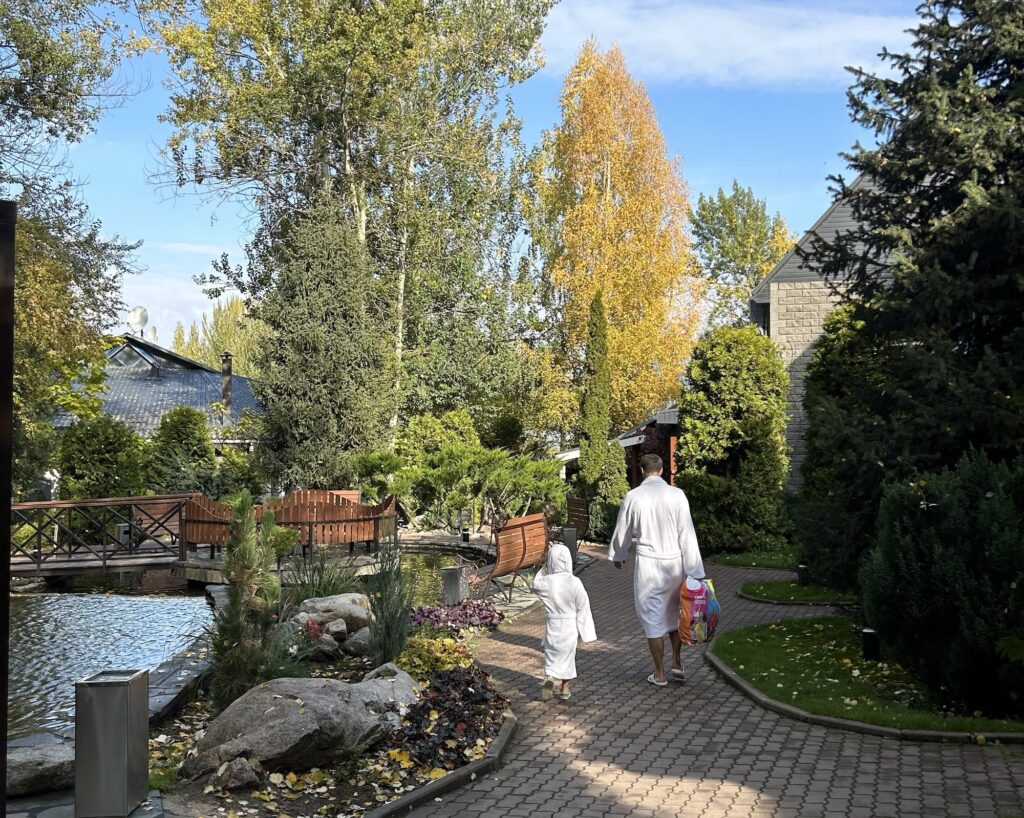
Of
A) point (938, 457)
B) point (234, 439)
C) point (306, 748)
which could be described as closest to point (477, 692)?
point (306, 748)

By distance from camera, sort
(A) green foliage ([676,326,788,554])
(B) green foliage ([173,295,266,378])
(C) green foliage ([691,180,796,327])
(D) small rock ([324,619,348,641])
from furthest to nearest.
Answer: (B) green foliage ([173,295,266,378]) < (C) green foliage ([691,180,796,327]) < (A) green foliage ([676,326,788,554]) < (D) small rock ([324,619,348,641])

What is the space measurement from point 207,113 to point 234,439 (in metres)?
12.5

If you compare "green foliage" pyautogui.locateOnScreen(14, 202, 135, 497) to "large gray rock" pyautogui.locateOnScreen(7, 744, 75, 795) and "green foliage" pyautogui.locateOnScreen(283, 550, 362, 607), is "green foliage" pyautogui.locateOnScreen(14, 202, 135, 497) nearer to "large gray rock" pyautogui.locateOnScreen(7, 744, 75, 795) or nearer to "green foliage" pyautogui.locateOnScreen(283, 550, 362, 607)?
"green foliage" pyautogui.locateOnScreen(283, 550, 362, 607)

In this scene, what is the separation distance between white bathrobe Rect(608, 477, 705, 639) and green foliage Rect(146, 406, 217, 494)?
19.4m

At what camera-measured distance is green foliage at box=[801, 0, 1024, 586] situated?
342 inches

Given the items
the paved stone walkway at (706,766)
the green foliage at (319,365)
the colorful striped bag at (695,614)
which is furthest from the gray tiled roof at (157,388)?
the paved stone walkway at (706,766)

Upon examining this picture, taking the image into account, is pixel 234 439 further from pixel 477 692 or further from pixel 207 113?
pixel 477 692

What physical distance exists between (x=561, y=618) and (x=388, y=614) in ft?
5.35

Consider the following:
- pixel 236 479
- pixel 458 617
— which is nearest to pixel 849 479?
pixel 458 617

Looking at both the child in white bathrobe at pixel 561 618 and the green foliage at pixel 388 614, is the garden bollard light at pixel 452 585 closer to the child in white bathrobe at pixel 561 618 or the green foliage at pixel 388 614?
Result: the green foliage at pixel 388 614

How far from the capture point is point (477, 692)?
293 inches

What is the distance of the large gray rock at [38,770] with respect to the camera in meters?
5.38

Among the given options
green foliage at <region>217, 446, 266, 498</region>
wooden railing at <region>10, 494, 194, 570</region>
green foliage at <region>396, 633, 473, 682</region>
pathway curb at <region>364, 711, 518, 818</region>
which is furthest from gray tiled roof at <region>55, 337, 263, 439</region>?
pathway curb at <region>364, 711, 518, 818</region>

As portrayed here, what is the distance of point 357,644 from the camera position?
364 inches
